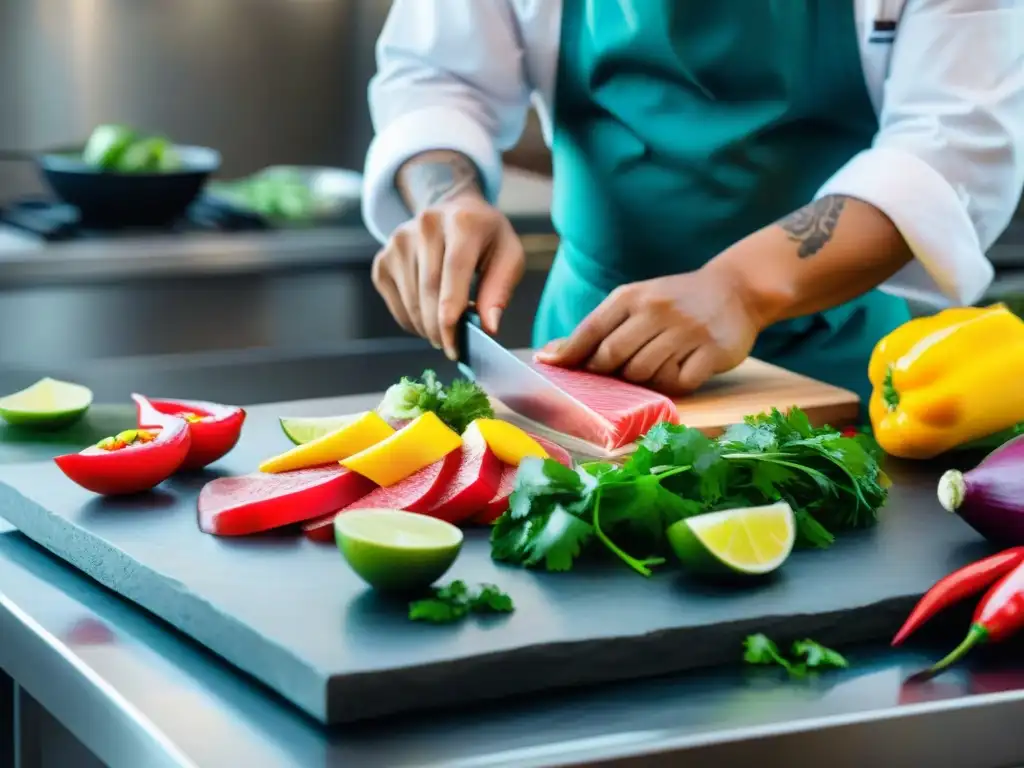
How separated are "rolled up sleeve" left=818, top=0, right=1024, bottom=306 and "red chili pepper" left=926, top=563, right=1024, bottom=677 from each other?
768 mm

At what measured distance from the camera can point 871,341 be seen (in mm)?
2025

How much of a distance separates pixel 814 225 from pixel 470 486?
702mm

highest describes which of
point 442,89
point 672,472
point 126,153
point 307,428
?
point 442,89

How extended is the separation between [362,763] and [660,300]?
2.83ft

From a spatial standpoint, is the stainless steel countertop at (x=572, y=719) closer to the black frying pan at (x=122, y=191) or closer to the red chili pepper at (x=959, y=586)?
the red chili pepper at (x=959, y=586)

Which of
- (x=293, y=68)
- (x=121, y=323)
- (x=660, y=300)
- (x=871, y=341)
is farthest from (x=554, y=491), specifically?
(x=293, y=68)

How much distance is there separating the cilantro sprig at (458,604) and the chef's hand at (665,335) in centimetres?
64

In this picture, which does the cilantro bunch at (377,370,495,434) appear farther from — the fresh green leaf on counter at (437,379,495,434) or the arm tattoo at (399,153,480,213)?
the arm tattoo at (399,153,480,213)

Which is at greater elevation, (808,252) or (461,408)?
(808,252)

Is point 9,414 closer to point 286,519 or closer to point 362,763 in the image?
point 286,519

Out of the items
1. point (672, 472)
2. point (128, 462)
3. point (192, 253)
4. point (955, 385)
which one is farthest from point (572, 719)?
point (192, 253)

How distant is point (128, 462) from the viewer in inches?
51.5

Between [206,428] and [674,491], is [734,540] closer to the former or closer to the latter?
[674,491]

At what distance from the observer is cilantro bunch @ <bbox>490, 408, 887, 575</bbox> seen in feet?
3.77
